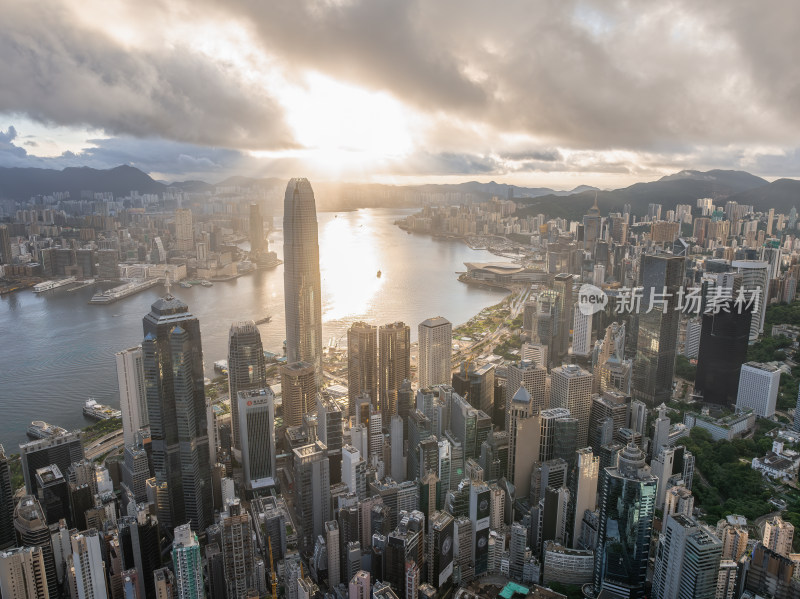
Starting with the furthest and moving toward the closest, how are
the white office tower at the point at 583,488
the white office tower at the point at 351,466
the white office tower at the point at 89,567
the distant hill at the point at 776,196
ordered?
1. the distant hill at the point at 776,196
2. the white office tower at the point at 351,466
3. the white office tower at the point at 583,488
4. the white office tower at the point at 89,567

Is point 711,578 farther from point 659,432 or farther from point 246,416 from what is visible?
point 246,416

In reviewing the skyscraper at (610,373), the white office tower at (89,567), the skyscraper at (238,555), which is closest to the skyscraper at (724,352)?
the skyscraper at (610,373)

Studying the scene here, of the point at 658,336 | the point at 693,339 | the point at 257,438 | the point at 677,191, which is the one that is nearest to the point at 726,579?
the point at 257,438

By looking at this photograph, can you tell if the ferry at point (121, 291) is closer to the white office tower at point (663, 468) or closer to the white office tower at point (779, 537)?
the white office tower at point (663, 468)

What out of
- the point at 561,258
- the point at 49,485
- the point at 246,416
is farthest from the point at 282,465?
the point at 561,258

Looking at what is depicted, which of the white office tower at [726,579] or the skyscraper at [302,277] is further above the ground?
the skyscraper at [302,277]

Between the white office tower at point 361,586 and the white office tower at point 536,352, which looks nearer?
the white office tower at point 361,586

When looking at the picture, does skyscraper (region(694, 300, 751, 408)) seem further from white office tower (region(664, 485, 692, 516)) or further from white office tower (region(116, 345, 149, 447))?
white office tower (region(116, 345, 149, 447))
